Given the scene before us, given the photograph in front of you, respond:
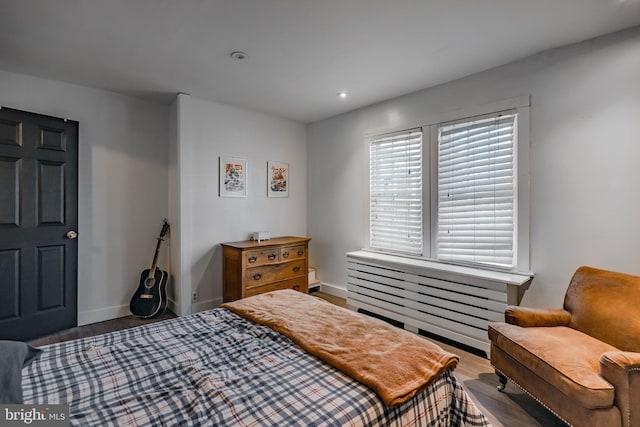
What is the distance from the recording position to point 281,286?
150 inches

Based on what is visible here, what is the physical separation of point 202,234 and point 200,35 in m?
2.17

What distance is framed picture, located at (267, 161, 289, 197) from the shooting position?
4.29m

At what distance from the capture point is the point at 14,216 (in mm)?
2770

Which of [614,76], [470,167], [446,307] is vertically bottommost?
[446,307]

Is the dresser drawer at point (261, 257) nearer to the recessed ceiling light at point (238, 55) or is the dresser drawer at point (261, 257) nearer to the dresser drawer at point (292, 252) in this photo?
the dresser drawer at point (292, 252)

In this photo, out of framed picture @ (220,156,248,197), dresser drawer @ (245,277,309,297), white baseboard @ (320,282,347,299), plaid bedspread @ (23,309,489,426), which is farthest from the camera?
white baseboard @ (320,282,347,299)

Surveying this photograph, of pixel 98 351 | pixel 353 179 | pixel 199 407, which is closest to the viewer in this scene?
pixel 199 407

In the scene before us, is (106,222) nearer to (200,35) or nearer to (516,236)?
(200,35)

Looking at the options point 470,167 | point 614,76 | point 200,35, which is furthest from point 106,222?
point 614,76

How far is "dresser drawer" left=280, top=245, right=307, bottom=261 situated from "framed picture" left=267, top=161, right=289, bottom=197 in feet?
2.88

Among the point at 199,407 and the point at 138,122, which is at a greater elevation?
the point at 138,122

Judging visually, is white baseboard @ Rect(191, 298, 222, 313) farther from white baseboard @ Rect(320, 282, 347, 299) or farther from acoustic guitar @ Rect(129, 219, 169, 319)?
white baseboard @ Rect(320, 282, 347, 299)

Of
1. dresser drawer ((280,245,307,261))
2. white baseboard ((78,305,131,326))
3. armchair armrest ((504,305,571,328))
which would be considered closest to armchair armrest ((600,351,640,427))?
armchair armrest ((504,305,571,328))

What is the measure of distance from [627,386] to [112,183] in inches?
174
